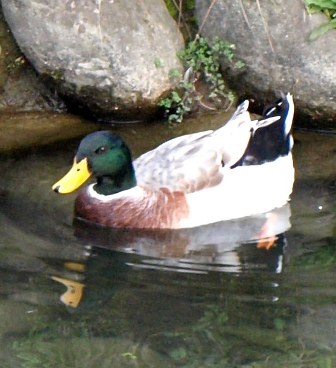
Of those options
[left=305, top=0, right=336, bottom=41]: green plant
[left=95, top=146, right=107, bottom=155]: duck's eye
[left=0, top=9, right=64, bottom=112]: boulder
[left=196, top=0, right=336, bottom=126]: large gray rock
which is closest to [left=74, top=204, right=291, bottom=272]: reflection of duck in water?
[left=95, top=146, right=107, bottom=155]: duck's eye

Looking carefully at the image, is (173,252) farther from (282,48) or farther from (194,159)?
(282,48)

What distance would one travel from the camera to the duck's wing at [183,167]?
643 centimetres

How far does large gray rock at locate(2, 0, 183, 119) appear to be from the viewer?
7320 millimetres

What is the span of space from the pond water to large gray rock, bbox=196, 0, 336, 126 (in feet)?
2.27

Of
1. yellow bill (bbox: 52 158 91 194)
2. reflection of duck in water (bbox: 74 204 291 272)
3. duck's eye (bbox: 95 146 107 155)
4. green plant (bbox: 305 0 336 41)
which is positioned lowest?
reflection of duck in water (bbox: 74 204 291 272)

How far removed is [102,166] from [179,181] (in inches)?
18.9

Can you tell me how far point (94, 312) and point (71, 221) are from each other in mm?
1259

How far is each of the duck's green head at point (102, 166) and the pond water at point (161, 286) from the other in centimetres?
28

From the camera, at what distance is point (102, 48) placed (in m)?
7.36

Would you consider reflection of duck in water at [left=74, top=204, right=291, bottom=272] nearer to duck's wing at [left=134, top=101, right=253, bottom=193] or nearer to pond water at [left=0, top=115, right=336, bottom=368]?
pond water at [left=0, top=115, right=336, bottom=368]

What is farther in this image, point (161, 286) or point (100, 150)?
point (100, 150)

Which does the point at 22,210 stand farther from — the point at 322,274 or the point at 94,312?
the point at 322,274

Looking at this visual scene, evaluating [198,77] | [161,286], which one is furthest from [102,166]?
[198,77]

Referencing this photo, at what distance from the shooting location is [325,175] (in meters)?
6.94
